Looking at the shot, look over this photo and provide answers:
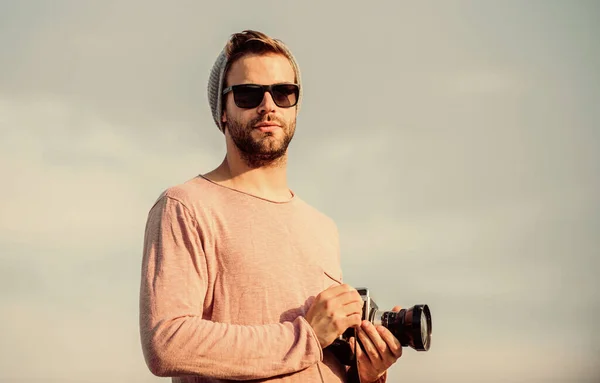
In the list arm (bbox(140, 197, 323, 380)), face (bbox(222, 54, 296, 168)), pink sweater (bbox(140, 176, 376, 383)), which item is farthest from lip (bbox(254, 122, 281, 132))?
arm (bbox(140, 197, 323, 380))

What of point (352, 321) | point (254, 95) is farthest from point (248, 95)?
point (352, 321)

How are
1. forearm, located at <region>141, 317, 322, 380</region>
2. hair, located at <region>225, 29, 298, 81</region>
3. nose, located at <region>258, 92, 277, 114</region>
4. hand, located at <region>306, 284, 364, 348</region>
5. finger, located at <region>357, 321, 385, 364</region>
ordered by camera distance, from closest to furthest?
forearm, located at <region>141, 317, 322, 380</region> → hand, located at <region>306, 284, 364, 348</region> → finger, located at <region>357, 321, 385, 364</region> → nose, located at <region>258, 92, 277, 114</region> → hair, located at <region>225, 29, 298, 81</region>

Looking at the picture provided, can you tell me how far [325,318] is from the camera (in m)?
4.45

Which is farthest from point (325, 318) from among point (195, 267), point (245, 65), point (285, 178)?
point (245, 65)

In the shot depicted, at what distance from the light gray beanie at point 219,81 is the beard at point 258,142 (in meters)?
0.20

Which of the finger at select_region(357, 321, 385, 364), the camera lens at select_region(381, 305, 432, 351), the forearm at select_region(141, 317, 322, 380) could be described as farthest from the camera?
the camera lens at select_region(381, 305, 432, 351)

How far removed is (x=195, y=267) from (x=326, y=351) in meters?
0.87

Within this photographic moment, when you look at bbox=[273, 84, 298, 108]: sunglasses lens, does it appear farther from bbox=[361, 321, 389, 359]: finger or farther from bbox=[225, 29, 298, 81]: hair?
bbox=[361, 321, 389, 359]: finger

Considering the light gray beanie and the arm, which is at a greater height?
the light gray beanie

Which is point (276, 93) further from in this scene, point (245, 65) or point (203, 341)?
point (203, 341)

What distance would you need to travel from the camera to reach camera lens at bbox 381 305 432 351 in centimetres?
481

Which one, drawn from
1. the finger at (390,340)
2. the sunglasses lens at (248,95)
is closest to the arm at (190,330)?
the finger at (390,340)

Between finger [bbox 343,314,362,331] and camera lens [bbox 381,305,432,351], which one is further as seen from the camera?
camera lens [bbox 381,305,432,351]

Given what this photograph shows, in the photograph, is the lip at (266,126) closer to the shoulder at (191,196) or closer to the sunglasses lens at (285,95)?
the sunglasses lens at (285,95)
